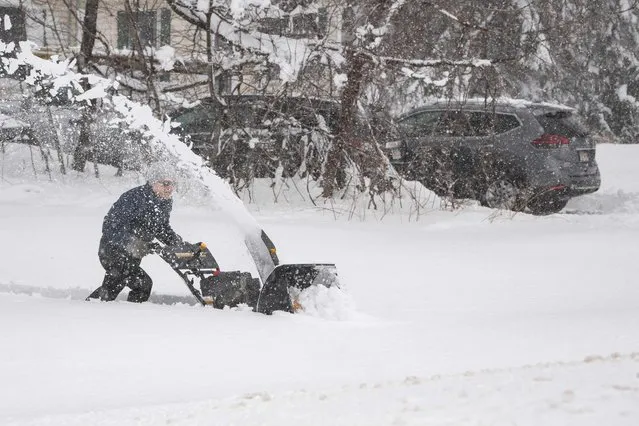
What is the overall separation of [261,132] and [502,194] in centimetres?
340

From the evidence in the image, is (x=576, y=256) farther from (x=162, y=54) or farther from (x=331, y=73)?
(x=162, y=54)

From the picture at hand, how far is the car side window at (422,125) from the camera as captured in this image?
12.9 meters

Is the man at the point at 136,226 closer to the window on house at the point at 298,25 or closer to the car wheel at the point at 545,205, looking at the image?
the window on house at the point at 298,25

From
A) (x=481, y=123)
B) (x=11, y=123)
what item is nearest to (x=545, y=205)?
(x=481, y=123)

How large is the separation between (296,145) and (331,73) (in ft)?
3.70

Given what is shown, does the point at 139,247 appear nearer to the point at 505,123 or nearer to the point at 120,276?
the point at 120,276

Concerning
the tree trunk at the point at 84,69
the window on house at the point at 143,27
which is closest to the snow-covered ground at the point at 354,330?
the tree trunk at the point at 84,69

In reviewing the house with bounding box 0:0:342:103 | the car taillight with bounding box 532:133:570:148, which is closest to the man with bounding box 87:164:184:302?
the house with bounding box 0:0:342:103

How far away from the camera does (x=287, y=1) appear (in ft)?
39.1

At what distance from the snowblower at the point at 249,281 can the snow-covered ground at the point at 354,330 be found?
14cm

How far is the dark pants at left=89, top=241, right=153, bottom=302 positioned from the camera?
22.5ft

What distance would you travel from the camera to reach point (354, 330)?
20.0 ft

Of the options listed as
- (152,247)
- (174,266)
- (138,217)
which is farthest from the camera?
(138,217)

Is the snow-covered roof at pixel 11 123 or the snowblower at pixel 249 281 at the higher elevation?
the snow-covered roof at pixel 11 123
